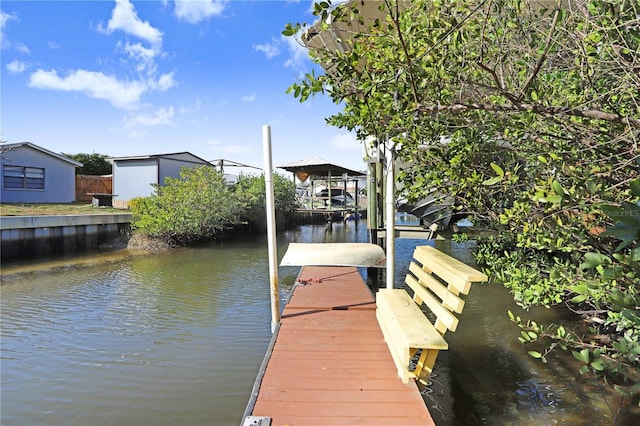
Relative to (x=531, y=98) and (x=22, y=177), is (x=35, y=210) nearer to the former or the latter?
(x=22, y=177)

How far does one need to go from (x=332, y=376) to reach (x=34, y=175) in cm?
2330

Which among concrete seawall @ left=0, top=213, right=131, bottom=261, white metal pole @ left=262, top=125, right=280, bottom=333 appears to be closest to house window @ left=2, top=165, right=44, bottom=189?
concrete seawall @ left=0, top=213, right=131, bottom=261

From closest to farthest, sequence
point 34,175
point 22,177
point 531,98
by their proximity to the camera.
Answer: point 531,98, point 22,177, point 34,175

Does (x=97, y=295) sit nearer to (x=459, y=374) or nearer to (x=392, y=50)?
(x=459, y=374)

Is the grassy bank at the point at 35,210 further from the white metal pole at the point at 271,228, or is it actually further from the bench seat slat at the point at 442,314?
the bench seat slat at the point at 442,314

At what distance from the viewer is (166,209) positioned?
1566 cm

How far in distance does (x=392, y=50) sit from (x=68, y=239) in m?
15.3

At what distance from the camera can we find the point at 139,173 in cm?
2317

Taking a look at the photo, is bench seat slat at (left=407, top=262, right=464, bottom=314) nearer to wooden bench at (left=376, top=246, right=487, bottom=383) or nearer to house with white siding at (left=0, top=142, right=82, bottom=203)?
wooden bench at (left=376, top=246, right=487, bottom=383)

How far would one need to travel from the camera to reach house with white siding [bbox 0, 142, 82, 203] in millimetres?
19014

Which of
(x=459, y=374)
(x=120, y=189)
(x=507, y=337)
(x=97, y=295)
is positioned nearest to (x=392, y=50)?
(x=459, y=374)

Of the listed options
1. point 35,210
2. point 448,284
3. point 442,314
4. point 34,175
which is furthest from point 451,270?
point 34,175

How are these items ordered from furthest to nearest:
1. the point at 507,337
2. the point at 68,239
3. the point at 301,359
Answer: the point at 68,239 → the point at 507,337 → the point at 301,359

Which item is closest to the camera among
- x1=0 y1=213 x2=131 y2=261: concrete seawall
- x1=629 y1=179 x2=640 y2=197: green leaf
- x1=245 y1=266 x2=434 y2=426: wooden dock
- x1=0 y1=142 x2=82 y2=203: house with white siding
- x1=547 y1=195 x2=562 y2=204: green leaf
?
x1=629 y1=179 x2=640 y2=197: green leaf
